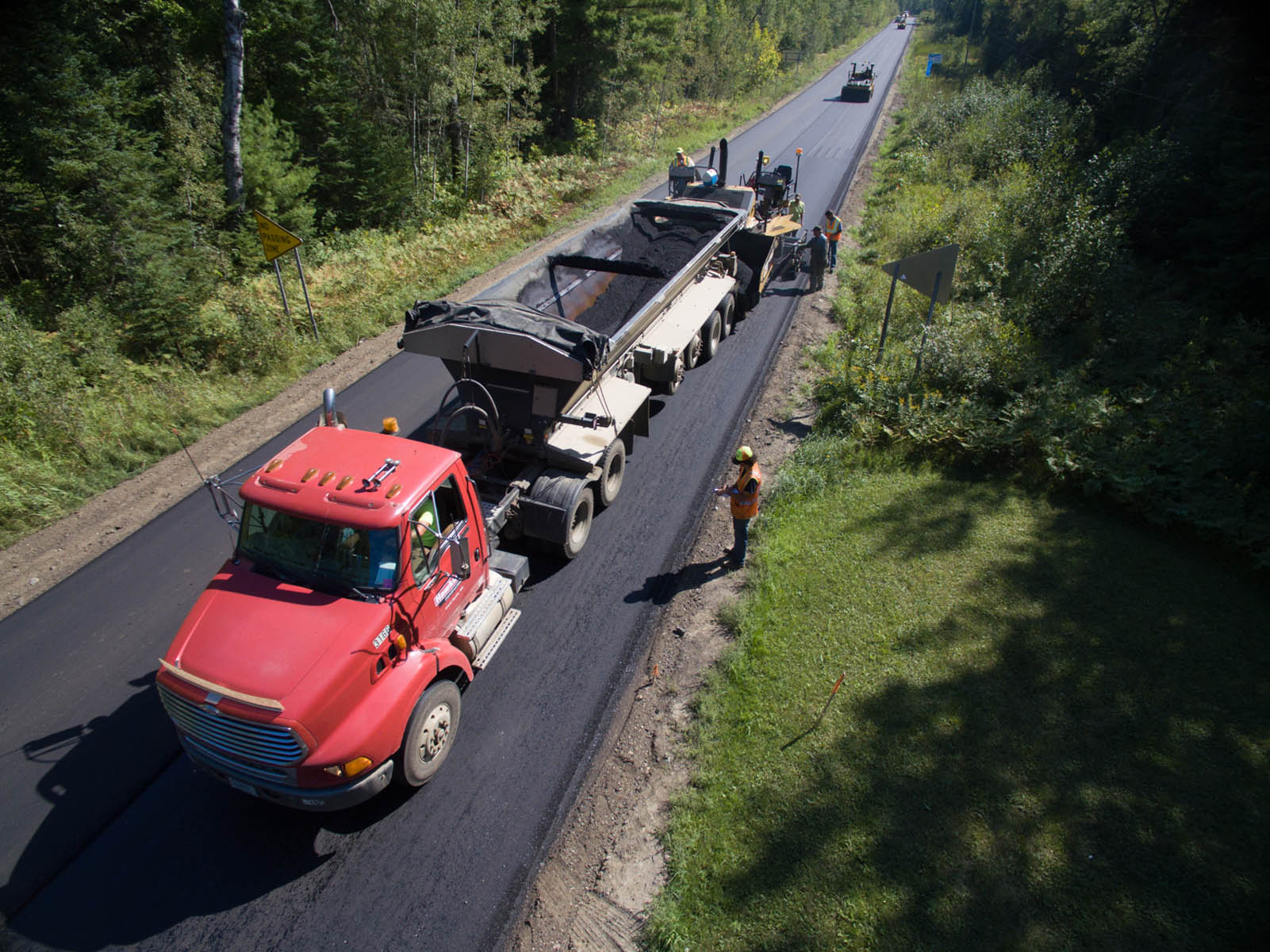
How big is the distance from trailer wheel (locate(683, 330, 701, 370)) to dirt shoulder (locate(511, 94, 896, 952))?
382 cm

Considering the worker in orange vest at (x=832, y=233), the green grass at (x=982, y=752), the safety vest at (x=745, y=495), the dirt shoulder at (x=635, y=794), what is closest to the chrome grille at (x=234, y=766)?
the dirt shoulder at (x=635, y=794)

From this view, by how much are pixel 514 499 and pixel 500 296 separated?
146 inches

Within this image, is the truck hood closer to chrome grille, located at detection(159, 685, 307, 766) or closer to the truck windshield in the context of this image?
the truck windshield

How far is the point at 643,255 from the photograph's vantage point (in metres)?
12.7

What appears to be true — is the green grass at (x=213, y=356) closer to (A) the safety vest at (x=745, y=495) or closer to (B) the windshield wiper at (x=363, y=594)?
(B) the windshield wiper at (x=363, y=594)

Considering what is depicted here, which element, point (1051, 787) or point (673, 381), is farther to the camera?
point (673, 381)

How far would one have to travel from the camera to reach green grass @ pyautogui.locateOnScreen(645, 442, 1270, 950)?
4.48 m

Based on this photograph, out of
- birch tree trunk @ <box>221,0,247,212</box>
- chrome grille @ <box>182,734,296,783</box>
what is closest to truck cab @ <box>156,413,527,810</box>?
chrome grille @ <box>182,734,296,783</box>

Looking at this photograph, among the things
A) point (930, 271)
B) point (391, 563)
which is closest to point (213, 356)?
point (391, 563)

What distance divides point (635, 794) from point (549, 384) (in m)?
4.45

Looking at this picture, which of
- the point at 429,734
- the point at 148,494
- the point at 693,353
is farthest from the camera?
the point at 693,353

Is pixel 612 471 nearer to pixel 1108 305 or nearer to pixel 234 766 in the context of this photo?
pixel 234 766

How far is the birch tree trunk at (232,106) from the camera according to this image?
41.3 feet

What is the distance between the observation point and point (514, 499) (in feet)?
23.8
